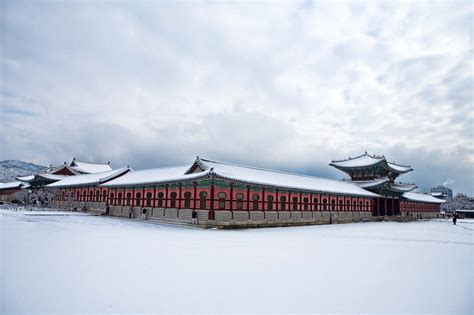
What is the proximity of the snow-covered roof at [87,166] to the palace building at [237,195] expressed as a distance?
19921 mm

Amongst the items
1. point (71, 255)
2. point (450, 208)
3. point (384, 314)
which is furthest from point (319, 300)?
point (450, 208)

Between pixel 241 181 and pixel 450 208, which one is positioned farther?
pixel 450 208

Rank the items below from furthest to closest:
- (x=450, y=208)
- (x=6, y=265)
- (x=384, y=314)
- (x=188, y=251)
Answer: (x=450, y=208) < (x=188, y=251) < (x=6, y=265) < (x=384, y=314)

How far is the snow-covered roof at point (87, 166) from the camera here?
2887 inches

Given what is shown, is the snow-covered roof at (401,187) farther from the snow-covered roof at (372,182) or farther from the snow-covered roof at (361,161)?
the snow-covered roof at (361,161)

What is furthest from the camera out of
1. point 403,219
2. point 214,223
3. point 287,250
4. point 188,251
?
point 403,219

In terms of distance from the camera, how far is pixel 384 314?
6.83 metres

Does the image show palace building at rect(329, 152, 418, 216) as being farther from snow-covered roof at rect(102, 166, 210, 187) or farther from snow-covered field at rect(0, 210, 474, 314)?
snow-covered field at rect(0, 210, 474, 314)

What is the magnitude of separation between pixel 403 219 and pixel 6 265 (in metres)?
54.8

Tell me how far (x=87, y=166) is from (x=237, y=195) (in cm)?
6075

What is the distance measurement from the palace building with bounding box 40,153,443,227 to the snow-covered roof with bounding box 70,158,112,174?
1992 centimetres

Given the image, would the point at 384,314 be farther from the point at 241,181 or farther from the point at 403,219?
the point at 403,219

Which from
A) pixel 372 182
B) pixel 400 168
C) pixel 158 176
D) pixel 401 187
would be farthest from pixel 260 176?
pixel 400 168

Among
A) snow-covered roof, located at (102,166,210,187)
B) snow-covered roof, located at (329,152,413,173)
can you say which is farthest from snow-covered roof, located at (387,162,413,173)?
snow-covered roof, located at (102,166,210,187)
